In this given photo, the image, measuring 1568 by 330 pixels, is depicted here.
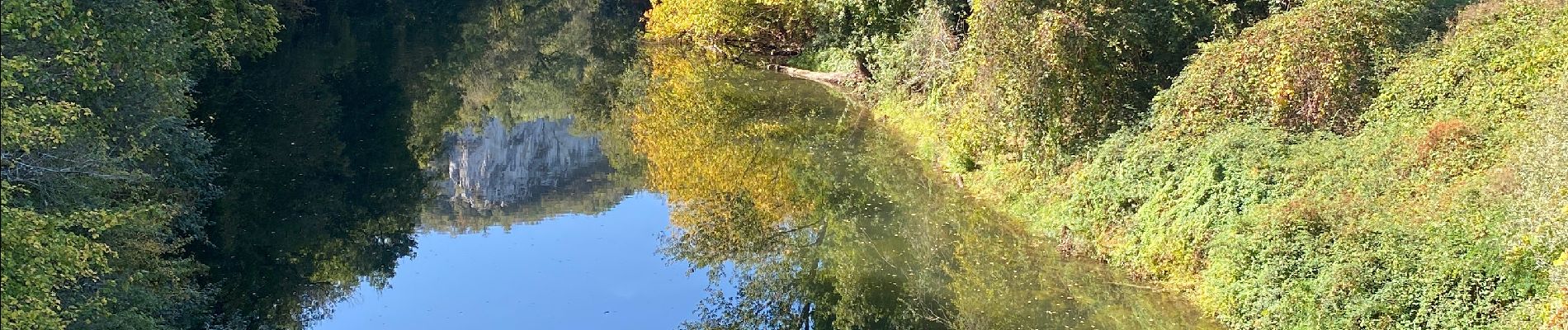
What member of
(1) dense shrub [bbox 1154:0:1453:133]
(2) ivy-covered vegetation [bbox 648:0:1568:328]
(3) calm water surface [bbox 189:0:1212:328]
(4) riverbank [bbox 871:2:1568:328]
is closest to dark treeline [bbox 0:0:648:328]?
(3) calm water surface [bbox 189:0:1212:328]

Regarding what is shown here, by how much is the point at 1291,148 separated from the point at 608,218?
13673mm

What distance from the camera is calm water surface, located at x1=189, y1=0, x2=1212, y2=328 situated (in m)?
17.8

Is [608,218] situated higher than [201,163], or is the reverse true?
[201,163]

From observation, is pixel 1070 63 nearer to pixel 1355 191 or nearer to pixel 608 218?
pixel 1355 191

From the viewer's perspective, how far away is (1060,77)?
19.2 metres

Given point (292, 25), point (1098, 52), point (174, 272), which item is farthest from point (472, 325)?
point (292, 25)

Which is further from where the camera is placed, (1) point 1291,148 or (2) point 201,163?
(2) point 201,163

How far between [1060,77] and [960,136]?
3032 mm

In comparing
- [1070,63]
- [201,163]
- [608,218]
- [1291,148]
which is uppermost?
[1070,63]

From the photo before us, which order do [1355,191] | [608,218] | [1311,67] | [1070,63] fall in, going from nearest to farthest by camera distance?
[1355,191]
[1311,67]
[1070,63]
[608,218]

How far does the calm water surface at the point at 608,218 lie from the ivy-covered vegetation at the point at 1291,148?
1031 millimetres

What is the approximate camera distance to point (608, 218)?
82.5 ft

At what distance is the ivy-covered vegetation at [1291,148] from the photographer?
12461mm

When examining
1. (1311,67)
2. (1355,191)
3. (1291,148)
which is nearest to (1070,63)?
(1311,67)
